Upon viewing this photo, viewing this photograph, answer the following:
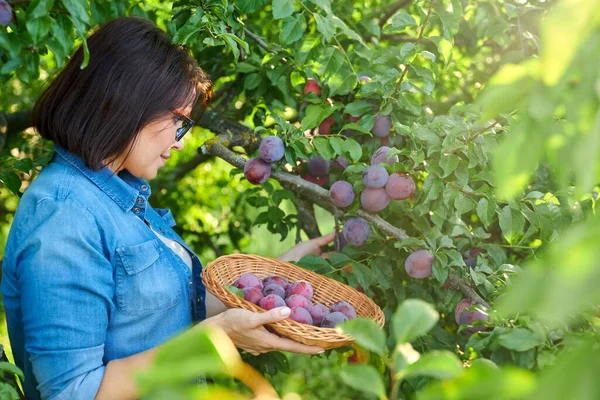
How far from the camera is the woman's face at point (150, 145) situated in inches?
61.4

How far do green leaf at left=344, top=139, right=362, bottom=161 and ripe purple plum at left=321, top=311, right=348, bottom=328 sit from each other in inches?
16.9

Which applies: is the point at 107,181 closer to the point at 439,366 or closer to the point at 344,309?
the point at 344,309

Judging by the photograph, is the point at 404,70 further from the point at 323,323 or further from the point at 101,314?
the point at 101,314

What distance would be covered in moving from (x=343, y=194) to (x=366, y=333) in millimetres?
1117

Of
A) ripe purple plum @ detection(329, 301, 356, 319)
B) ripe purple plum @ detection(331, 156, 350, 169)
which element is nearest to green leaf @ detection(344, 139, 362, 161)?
ripe purple plum @ detection(331, 156, 350, 169)

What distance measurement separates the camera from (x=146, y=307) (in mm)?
1485

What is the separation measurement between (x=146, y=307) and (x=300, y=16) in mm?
855

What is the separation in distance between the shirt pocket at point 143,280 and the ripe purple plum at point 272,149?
1.25 ft

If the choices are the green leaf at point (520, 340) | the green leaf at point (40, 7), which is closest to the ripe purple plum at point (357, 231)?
the green leaf at point (520, 340)

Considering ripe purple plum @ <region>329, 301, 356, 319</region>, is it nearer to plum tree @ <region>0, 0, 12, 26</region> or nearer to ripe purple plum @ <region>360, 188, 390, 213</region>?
ripe purple plum @ <region>360, 188, 390, 213</region>

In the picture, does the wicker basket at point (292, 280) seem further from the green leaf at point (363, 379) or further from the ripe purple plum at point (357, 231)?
the green leaf at point (363, 379)

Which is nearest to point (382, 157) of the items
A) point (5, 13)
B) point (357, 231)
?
point (357, 231)

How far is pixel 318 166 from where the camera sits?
2004mm

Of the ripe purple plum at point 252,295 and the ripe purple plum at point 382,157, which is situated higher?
the ripe purple plum at point 382,157
